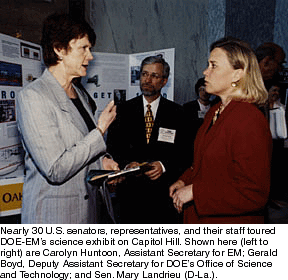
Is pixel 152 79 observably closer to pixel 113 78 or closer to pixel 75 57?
pixel 113 78

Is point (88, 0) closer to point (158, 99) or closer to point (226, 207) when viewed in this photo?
point (158, 99)

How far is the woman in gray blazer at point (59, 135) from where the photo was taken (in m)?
1.31

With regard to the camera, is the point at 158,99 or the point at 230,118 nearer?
the point at 230,118

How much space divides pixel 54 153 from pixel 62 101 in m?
0.28

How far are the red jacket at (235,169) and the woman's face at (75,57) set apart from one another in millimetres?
763

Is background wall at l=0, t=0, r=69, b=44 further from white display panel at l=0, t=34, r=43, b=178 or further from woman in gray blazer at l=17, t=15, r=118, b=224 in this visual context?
woman in gray blazer at l=17, t=15, r=118, b=224

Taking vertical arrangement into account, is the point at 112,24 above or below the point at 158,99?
above

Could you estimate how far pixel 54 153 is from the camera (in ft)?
4.32

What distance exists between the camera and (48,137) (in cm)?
131

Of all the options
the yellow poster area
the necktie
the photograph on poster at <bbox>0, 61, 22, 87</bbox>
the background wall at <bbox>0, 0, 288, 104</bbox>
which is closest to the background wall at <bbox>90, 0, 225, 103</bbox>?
the background wall at <bbox>0, 0, 288, 104</bbox>

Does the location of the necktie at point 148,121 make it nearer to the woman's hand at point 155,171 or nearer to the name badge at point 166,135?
the name badge at point 166,135

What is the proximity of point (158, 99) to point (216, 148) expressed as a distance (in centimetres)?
127

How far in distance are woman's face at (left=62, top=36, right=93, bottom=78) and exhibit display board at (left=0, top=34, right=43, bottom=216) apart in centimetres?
110
